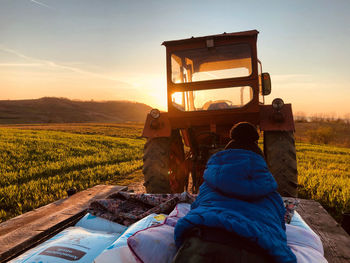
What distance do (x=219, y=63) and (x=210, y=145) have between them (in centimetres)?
123

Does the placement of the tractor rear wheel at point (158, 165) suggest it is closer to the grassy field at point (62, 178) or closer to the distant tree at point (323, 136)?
the grassy field at point (62, 178)

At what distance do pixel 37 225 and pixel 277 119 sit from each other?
297 centimetres

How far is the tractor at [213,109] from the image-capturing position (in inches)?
129

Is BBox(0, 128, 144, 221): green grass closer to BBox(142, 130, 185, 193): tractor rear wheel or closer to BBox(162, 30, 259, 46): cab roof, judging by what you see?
BBox(142, 130, 185, 193): tractor rear wheel

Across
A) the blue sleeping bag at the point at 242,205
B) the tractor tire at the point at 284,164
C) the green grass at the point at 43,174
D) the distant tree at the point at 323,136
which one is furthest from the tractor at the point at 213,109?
the distant tree at the point at 323,136

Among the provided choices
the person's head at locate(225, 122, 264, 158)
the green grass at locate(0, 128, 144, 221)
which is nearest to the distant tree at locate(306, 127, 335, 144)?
the green grass at locate(0, 128, 144, 221)

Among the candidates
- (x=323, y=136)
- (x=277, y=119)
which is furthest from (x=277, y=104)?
(x=323, y=136)

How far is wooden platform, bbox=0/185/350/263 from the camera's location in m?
1.60

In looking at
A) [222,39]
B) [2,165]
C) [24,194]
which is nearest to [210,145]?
[222,39]

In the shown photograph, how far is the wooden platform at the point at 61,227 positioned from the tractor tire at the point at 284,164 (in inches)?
26.2

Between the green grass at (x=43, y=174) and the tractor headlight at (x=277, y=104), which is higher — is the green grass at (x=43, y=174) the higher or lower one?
the lower one

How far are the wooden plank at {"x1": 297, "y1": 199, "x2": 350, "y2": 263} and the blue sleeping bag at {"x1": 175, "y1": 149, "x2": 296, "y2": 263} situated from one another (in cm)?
55

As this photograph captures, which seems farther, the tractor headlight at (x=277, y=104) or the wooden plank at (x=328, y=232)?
the tractor headlight at (x=277, y=104)

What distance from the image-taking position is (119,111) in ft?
419
